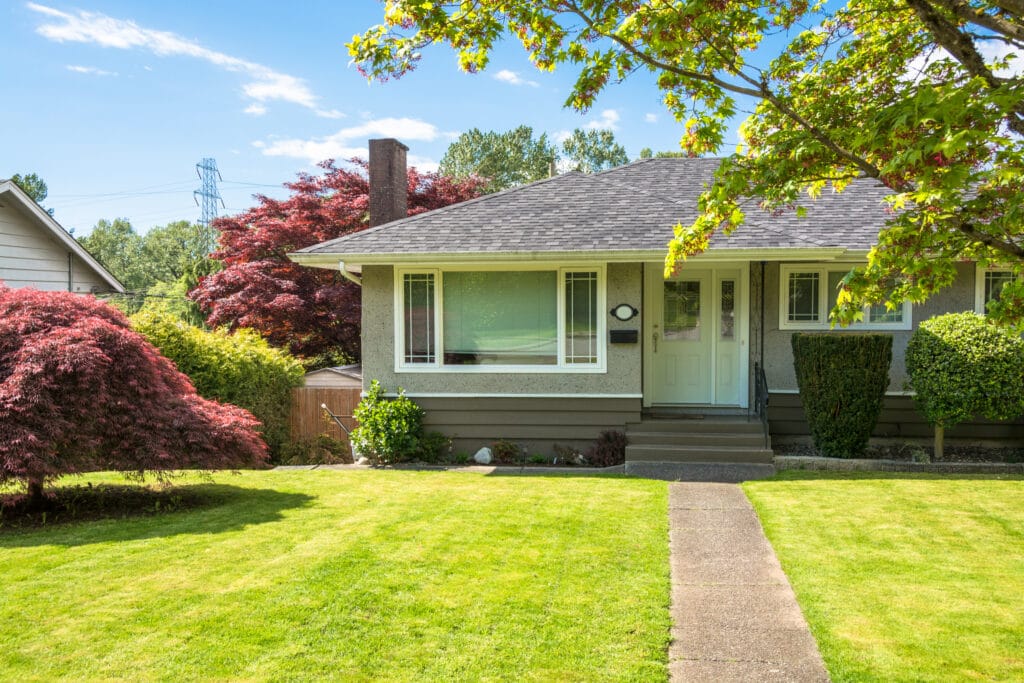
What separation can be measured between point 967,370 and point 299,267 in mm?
14013

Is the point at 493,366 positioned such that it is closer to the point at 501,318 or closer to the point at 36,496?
the point at 501,318

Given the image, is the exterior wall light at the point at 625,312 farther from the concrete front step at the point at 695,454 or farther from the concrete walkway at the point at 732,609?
the concrete walkway at the point at 732,609

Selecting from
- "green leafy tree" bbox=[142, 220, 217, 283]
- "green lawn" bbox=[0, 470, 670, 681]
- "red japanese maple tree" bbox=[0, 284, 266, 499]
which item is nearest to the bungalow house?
"green lawn" bbox=[0, 470, 670, 681]

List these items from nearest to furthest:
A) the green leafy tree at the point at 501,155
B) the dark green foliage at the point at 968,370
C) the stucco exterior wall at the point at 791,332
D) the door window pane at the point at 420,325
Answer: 1. the dark green foliage at the point at 968,370
2. the stucco exterior wall at the point at 791,332
3. the door window pane at the point at 420,325
4. the green leafy tree at the point at 501,155

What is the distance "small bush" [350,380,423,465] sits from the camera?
391 inches

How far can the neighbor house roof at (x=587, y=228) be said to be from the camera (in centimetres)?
969

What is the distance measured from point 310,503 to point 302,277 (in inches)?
433

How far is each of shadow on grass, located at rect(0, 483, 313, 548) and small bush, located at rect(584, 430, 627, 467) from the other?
3932 mm

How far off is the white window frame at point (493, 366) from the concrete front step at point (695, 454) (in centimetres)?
129

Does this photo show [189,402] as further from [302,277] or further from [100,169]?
[100,169]

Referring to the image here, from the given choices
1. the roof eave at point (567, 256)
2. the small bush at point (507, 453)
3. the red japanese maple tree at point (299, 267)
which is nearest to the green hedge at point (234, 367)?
the roof eave at point (567, 256)

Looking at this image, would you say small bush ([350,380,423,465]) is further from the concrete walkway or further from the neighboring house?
the neighboring house

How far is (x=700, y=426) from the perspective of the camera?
31.8 ft

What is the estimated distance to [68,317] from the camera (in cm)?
713
